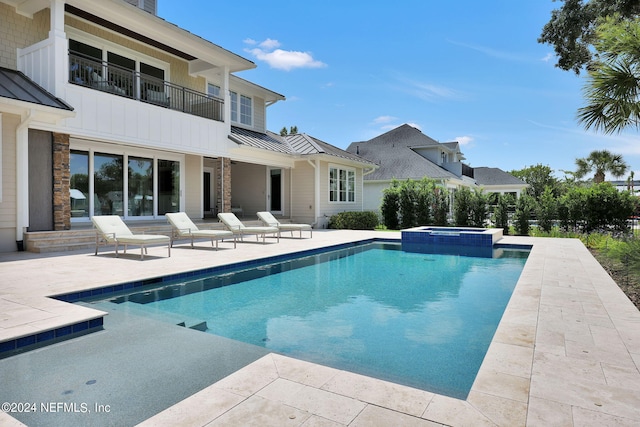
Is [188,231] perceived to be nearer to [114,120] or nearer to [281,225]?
[114,120]

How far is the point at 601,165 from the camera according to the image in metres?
38.8

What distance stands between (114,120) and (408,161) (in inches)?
829

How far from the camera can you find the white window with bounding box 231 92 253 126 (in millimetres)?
17516

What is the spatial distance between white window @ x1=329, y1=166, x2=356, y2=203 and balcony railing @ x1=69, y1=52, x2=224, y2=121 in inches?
277

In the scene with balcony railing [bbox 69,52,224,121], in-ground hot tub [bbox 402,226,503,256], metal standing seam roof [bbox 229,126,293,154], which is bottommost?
in-ground hot tub [bbox 402,226,503,256]

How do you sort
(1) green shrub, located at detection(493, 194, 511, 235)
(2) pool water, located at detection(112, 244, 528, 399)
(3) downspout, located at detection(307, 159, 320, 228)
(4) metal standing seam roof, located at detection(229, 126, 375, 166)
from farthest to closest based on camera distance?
1. (3) downspout, located at detection(307, 159, 320, 228)
2. (1) green shrub, located at detection(493, 194, 511, 235)
3. (4) metal standing seam roof, located at detection(229, 126, 375, 166)
4. (2) pool water, located at detection(112, 244, 528, 399)

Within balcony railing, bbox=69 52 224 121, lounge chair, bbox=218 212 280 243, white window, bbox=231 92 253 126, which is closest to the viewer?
balcony railing, bbox=69 52 224 121

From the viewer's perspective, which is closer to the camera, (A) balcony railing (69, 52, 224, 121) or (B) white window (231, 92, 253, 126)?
(A) balcony railing (69, 52, 224, 121)

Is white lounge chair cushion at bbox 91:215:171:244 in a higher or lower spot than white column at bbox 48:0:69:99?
lower

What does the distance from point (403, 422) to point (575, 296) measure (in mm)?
4380

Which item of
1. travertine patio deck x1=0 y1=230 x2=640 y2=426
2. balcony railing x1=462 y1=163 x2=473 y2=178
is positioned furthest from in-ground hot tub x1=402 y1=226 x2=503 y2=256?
balcony railing x1=462 y1=163 x2=473 y2=178

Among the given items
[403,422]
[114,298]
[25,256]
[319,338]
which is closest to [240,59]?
[25,256]

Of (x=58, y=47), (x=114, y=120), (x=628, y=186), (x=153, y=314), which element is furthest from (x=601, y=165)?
(x=153, y=314)

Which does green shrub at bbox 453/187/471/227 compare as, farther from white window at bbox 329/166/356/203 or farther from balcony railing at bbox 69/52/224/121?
balcony railing at bbox 69/52/224/121
